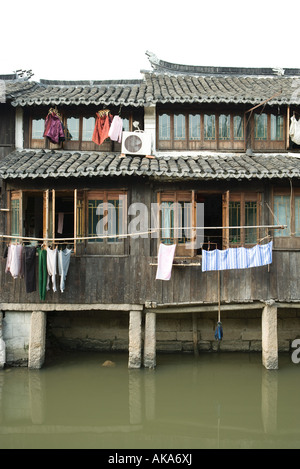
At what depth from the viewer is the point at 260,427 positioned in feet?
31.3

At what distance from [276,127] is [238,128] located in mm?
1213

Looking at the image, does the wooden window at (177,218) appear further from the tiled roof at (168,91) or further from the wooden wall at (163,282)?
the tiled roof at (168,91)

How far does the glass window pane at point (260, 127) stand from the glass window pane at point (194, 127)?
5.90 feet

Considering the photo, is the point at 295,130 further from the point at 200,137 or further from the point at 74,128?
the point at 74,128

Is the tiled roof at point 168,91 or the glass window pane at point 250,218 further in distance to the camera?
the tiled roof at point 168,91

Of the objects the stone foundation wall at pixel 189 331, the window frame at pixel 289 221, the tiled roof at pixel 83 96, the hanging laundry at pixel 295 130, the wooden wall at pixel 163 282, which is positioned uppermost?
the tiled roof at pixel 83 96

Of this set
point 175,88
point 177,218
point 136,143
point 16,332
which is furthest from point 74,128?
point 16,332

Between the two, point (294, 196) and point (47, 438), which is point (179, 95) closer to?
point (294, 196)

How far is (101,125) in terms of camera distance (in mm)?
12750

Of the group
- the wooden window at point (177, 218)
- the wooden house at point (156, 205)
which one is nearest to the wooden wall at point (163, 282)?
the wooden house at point (156, 205)

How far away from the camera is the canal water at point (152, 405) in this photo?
9086 mm

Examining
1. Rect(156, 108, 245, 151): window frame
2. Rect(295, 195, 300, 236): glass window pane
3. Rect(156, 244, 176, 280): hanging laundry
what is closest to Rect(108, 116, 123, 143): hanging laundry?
Rect(156, 108, 245, 151): window frame
